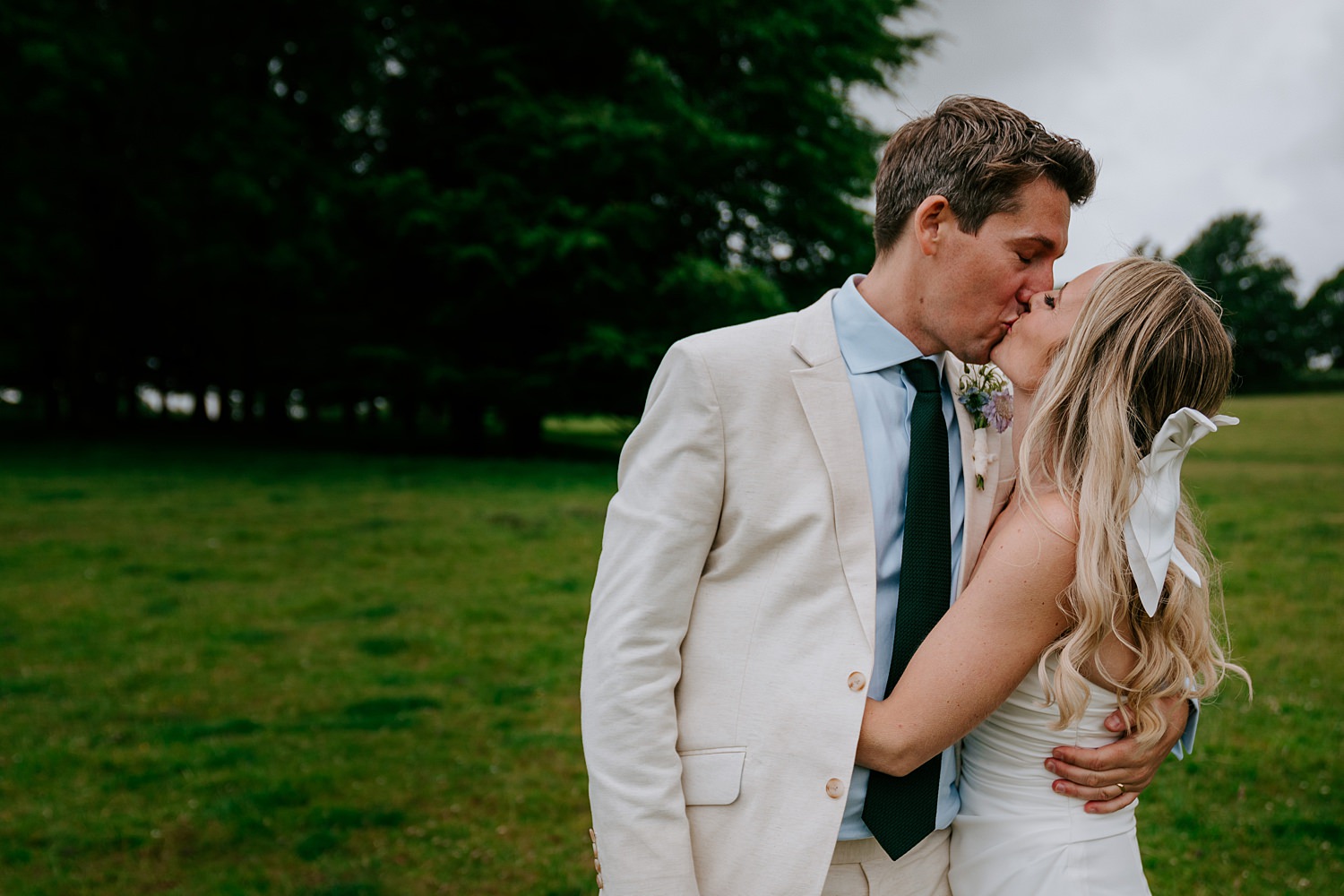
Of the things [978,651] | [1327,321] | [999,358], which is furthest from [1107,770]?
[1327,321]

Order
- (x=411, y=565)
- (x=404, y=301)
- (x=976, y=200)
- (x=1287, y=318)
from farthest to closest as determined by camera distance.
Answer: (x=1287, y=318) < (x=404, y=301) < (x=411, y=565) < (x=976, y=200)

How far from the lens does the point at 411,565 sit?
416 inches

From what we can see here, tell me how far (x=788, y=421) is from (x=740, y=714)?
2.14 feet

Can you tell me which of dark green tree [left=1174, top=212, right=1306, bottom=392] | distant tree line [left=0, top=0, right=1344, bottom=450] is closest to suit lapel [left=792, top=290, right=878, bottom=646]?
distant tree line [left=0, top=0, right=1344, bottom=450]

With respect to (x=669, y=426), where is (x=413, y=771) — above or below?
below

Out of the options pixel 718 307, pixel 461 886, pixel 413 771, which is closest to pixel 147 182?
pixel 718 307

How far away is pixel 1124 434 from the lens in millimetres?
2125

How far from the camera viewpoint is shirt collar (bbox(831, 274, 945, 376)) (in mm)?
2211

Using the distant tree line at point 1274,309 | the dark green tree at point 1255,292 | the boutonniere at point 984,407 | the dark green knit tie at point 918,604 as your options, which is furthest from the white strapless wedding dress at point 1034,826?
the distant tree line at point 1274,309

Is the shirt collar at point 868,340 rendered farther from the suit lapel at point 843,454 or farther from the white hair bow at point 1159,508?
the white hair bow at point 1159,508

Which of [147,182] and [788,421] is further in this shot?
[147,182]

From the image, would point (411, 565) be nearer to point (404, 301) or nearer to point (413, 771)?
point (413, 771)

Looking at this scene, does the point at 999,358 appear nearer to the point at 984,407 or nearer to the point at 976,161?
the point at 984,407

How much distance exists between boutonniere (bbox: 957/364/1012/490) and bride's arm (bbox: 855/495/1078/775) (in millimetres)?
213
